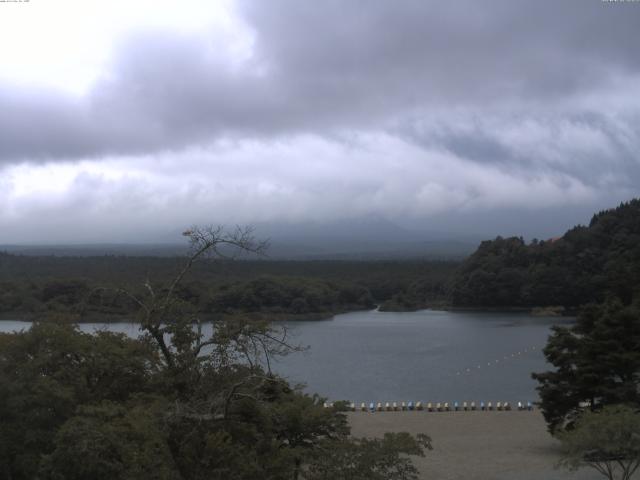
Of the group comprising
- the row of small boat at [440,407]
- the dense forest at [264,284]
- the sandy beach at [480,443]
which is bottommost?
the row of small boat at [440,407]

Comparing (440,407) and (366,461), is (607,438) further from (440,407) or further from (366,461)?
(440,407)

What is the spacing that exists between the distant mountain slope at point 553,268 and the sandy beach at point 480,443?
37.3 metres

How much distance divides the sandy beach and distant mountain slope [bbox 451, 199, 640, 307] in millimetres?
37283

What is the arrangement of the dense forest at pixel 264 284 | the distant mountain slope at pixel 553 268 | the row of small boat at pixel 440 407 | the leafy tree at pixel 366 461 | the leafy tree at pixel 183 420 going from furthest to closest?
the distant mountain slope at pixel 553 268 → the dense forest at pixel 264 284 → the row of small boat at pixel 440 407 → the leafy tree at pixel 366 461 → the leafy tree at pixel 183 420

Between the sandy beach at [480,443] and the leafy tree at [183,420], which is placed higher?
the leafy tree at [183,420]

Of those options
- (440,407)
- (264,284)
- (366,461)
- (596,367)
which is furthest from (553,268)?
(366,461)

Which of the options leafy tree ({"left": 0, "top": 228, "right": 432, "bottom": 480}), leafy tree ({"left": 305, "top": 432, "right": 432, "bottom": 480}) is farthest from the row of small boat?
leafy tree ({"left": 305, "top": 432, "right": 432, "bottom": 480})

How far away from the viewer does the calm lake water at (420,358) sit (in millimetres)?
27125

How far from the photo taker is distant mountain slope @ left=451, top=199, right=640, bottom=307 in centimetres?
5838

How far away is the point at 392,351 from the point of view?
1468 inches

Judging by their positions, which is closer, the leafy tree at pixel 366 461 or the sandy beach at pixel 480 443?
the leafy tree at pixel 366 461

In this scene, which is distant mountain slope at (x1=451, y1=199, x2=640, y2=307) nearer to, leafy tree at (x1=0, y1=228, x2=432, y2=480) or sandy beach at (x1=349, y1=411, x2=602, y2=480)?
sandy beach at (x1=349, y1=411, x2=602, y2=480)

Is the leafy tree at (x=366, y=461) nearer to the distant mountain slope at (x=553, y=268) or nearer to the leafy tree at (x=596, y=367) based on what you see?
the leafy tree at (x=596, y=367)

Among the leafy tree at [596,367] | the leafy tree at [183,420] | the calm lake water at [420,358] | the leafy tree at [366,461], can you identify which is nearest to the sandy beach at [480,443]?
the leafy tree at [596,367]
